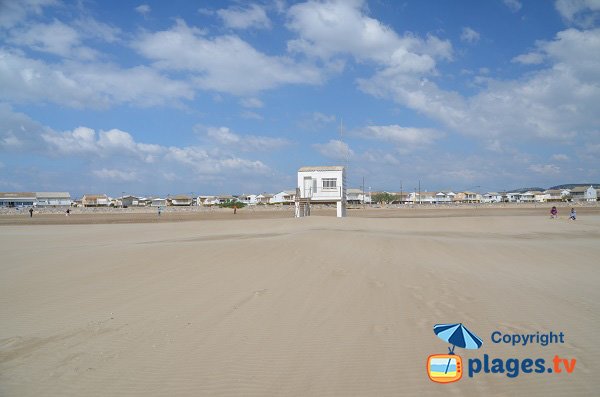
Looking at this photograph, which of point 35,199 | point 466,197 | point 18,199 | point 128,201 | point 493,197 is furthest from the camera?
point 493,197

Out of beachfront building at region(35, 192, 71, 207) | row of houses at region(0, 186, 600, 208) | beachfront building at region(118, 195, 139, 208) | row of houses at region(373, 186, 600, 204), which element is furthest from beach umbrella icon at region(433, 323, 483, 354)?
beachfront building at region(35, 192, 71, 207)

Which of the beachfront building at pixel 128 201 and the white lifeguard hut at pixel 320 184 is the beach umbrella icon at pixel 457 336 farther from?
the beachfront building at pixel 128 201

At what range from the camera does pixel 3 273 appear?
1109cm

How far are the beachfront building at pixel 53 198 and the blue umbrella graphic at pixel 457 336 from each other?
15709 centimetres

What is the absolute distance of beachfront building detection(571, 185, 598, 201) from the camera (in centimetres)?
13536

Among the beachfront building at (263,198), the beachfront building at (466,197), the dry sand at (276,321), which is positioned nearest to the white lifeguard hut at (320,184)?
the dry sand at (276,321)

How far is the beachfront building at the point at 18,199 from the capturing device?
133625mm

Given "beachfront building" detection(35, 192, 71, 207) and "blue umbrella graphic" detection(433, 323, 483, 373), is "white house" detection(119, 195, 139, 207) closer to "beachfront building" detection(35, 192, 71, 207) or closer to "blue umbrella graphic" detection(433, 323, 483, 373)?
"beachfront building" detection(35, 192, 71, 207)

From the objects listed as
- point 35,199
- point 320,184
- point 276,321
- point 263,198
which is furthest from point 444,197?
point 276,321

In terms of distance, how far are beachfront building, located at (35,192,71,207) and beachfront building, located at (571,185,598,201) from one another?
174634mm

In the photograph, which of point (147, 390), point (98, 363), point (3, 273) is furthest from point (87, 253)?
point (147, 390)

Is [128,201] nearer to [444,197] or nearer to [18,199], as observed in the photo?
[18,199]

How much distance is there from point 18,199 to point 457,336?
163775 mm

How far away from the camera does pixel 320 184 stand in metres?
40.3
